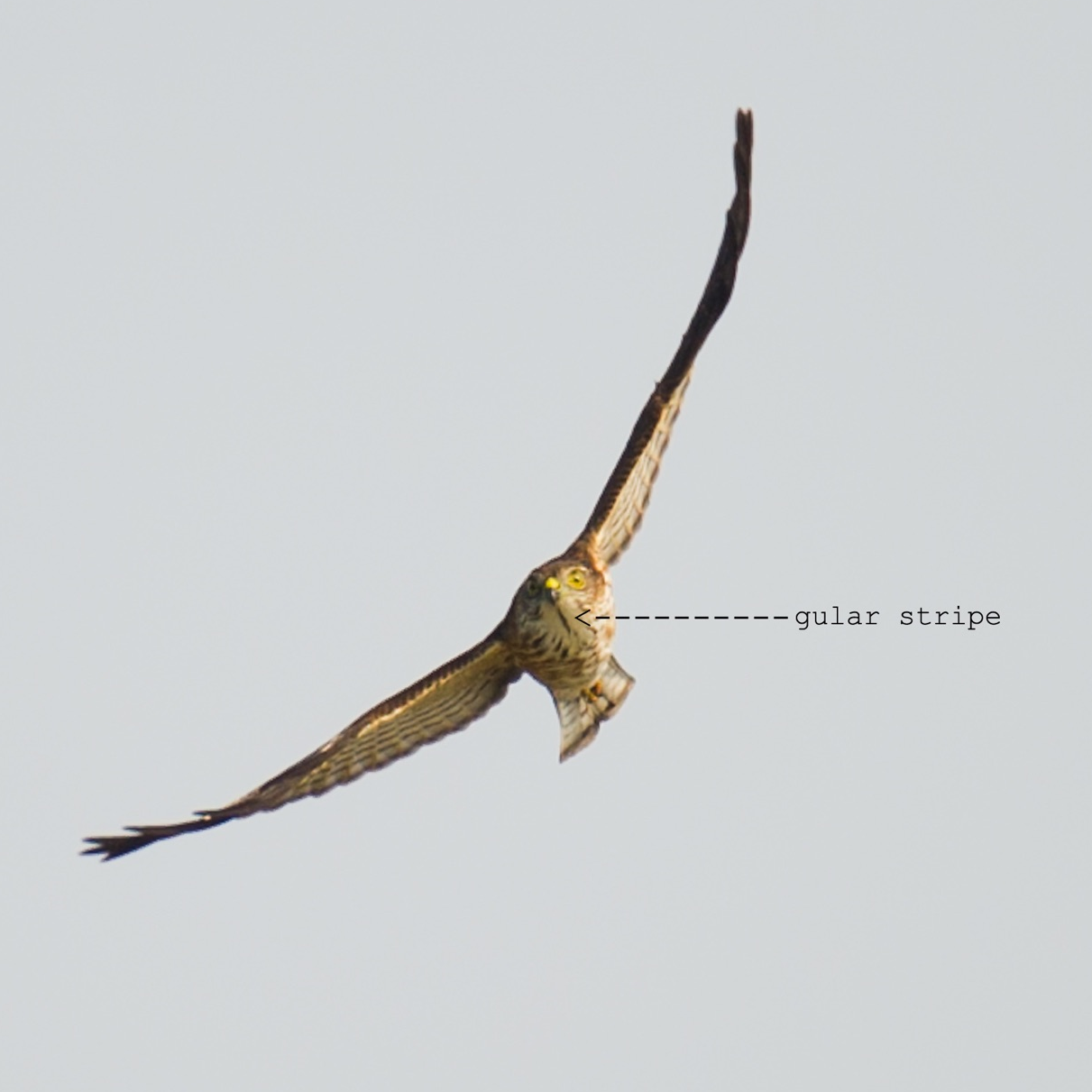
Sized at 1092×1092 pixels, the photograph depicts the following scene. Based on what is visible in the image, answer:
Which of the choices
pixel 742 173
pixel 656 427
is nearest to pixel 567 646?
pixel 656 427

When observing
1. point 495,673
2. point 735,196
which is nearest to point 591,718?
point 495,673

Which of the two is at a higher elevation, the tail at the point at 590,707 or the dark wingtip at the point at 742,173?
the dark wingtip at the point at 742,173

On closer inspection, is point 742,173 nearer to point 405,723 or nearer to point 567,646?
point 567,646

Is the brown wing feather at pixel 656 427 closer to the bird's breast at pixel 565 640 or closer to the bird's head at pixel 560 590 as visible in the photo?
the bird's head at pixel 560 590

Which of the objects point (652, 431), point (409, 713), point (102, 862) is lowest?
point (102, 862)

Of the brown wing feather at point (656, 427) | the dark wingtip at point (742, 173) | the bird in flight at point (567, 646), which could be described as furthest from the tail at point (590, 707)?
the dark wingtip at point (742, 173)

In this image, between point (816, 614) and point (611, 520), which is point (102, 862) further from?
point (816, 614)

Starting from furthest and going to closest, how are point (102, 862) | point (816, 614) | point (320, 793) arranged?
1. point (816, 614)
2. point (320, 793)
3. point (102, 862)

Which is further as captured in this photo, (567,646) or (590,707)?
(590,707)
